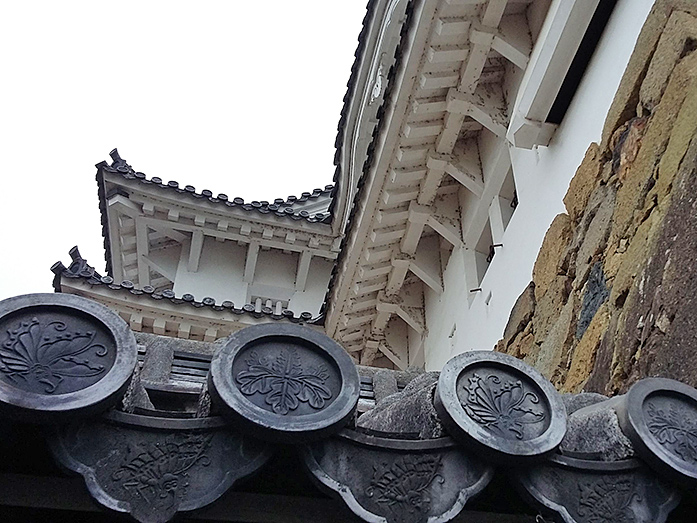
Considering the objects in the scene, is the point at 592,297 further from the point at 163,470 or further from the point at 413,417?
the point at 163,470

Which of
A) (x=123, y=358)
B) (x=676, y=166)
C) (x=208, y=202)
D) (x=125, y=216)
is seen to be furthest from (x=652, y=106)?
(x=125, y=216)

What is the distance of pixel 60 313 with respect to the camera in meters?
1.57

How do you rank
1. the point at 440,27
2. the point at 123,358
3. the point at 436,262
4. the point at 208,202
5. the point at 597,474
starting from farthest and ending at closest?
the point at 208,202 < the point at 436,262 < the point at 440,27 < the point at 597,474 < the point at 123,358

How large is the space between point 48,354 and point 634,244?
2.77 metres

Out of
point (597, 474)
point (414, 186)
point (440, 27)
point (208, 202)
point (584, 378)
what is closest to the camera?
point (597, 474)

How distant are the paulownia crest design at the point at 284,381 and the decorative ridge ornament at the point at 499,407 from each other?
11.3 inches

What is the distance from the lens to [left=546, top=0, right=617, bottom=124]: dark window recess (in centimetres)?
454

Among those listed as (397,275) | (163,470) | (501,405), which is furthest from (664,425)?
(397,275)

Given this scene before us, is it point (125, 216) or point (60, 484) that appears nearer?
point (60, 484)

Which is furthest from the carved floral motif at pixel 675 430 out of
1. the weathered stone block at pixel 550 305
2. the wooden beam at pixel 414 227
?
the wooden beam at pixel 414 227

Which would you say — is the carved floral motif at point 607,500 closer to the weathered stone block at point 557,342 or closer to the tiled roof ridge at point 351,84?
the weathered stone block at point 557,342

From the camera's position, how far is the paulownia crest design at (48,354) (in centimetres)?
145

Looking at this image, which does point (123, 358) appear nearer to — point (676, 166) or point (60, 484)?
point (60, 484)

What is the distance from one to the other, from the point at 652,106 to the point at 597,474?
99.9 inches
